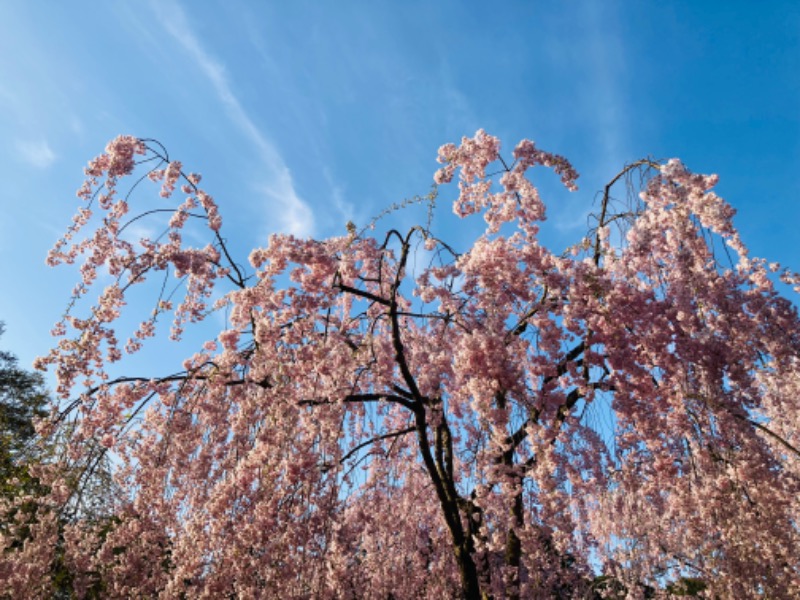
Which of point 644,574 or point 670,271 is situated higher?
point 670,271

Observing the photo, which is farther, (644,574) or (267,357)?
A: (644,574)

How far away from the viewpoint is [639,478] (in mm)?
5613

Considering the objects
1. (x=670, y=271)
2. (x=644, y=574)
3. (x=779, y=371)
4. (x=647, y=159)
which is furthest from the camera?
(x=644, y=574)

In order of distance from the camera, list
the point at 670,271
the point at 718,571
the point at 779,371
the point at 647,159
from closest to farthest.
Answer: the point at 779,371
the point at 670,271
the point at 647,159
the point at 718,571

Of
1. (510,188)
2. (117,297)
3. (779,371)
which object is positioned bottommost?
(779,371)

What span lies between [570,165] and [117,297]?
16.0 ft

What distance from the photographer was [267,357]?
4867 mm

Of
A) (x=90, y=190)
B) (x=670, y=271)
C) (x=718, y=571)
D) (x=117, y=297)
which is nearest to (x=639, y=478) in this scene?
(x=718, y=571)

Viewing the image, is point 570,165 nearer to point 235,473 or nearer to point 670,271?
point 670,271

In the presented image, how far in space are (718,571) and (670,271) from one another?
342 cm

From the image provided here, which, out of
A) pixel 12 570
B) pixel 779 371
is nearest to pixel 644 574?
pixel 779 371

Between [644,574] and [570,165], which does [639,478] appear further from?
[570,165]

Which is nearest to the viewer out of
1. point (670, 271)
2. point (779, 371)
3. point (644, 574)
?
point (779, 371)

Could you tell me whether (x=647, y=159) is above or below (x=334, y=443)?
above
